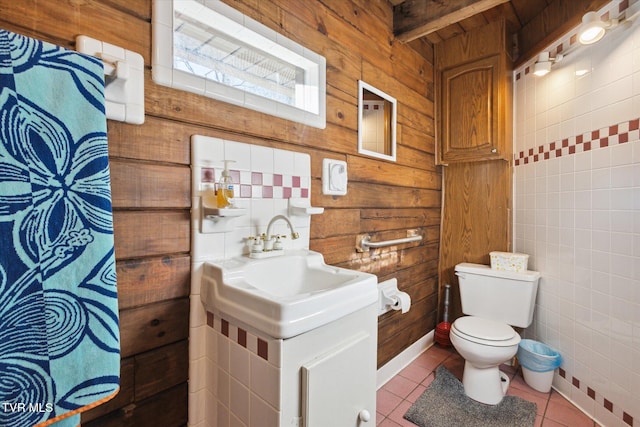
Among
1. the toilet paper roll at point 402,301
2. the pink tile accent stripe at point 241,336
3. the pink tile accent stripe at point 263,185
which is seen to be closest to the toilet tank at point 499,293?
the toilet paper roll at point 402,301

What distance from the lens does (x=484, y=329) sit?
176cm

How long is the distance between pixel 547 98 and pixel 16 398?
2.75m

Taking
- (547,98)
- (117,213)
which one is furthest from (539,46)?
(117,213)

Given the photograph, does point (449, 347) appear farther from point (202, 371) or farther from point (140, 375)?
point (140, 375)

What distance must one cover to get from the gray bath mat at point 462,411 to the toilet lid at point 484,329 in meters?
0.40

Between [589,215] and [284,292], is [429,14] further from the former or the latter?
[284,292]

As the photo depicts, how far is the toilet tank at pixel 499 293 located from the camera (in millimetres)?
1947

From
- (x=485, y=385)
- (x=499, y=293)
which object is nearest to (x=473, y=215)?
(x=499, y=293)

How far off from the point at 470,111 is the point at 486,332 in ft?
5.10

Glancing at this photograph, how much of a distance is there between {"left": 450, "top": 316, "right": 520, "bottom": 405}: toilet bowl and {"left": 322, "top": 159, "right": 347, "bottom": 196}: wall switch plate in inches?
43.6

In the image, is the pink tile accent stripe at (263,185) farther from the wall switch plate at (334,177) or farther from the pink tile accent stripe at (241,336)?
the pink tile accent stripe at (241,336)

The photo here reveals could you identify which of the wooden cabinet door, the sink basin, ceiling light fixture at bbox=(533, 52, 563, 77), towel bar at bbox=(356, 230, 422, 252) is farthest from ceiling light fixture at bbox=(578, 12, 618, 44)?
the sink basin

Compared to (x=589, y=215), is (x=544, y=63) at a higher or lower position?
higher

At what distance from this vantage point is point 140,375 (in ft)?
3.21
